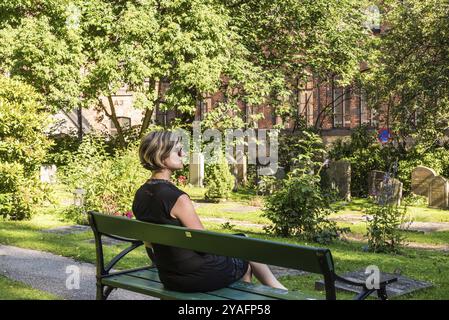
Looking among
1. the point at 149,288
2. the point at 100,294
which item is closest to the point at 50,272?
the point at 100,294

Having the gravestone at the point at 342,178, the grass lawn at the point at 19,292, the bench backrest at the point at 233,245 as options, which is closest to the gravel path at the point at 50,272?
the grass lawn at the point at 19,292

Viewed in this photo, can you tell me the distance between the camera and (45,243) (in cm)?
969

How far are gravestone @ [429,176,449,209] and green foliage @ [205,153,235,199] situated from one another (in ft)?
18.0

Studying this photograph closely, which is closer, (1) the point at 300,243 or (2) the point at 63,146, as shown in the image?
(1) the point at 300,243

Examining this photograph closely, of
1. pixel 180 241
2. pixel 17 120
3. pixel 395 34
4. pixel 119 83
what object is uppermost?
pixel 395 34

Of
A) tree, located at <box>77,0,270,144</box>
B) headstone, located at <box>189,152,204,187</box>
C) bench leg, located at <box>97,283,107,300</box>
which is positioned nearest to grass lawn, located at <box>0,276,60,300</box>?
bench leg, located at <box>97,283,107,300</box>

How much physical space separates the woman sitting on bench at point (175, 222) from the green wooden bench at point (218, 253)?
78 millimetres

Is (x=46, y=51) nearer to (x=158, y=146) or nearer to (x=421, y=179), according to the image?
(x=421, y=179)

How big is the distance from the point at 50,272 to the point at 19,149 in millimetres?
5682

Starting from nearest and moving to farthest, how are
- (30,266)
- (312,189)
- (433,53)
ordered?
(30,266) < (312,189) < (433,53)

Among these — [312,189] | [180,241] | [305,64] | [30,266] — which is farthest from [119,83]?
[180,241]

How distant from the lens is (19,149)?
12.8m

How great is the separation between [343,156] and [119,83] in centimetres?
740

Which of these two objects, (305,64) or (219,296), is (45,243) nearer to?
(219,296)
